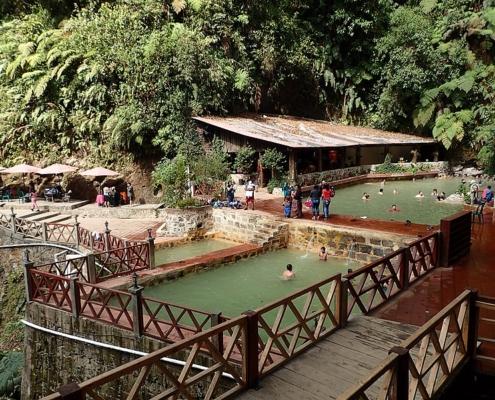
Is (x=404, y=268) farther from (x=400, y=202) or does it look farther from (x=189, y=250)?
(x=400, y=202)

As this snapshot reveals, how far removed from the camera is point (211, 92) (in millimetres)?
26297

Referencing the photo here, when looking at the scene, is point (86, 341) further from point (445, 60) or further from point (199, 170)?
point (445, 60)

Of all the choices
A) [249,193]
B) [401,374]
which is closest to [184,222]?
[249,193]

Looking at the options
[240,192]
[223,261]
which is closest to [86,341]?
[223,261]

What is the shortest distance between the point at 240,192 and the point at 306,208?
4478mm

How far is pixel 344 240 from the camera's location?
15.4 m

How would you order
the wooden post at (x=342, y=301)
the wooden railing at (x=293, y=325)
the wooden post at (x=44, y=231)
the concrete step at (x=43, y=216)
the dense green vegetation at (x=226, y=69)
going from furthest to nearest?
the dense green vegetation at (x=226, y=69), the concrete step at (x=43, y=216), the wooden post at (x=44, y=231), the wooden post at (x=342, y=301), the wooden railing at (x=293, y=325)

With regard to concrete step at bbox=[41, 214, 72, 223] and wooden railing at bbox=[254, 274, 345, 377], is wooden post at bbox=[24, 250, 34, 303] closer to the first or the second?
wooden railing at bbox=[254, 274, 345, 377]

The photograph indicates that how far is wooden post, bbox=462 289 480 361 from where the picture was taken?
646 centimetres

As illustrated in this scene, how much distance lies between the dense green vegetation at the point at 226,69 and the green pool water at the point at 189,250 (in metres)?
7.31

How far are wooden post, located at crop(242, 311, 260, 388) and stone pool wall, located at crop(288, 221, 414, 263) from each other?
366 inches

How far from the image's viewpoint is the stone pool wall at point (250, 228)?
16736 millimetres

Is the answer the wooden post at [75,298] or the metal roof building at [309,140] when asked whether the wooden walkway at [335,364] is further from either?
the metal roof building at [309,140]

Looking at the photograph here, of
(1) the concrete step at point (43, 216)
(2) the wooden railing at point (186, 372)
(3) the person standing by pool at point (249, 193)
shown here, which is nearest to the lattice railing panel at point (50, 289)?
(2) the wooden railing at point (186, 372)
